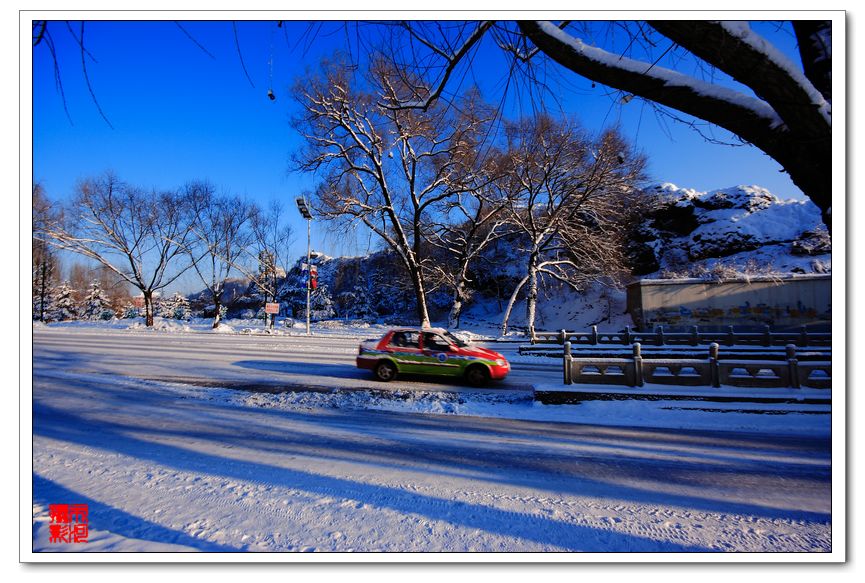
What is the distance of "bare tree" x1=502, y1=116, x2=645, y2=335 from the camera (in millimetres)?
20172

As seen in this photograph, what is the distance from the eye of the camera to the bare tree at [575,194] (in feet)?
66.2

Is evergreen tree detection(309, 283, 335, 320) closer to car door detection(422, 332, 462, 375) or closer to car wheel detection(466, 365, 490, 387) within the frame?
car door detection(422, 332, 462, 375)

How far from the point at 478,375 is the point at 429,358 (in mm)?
1232

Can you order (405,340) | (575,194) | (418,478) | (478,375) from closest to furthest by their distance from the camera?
(418,478), (478,375), (405,340), (575,194)

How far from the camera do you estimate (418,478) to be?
375cm

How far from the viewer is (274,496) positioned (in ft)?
10.9

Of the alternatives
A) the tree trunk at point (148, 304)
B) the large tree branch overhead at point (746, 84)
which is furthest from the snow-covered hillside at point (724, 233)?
the tree trunk at point (148, 304)

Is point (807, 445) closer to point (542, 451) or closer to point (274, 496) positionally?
point (542, 451)

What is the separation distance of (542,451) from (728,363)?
523 centimetres

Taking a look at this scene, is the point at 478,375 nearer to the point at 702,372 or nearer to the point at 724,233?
the point at 702,372

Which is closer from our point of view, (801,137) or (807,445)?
(801,137)

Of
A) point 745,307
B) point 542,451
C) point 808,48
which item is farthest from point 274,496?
point 745,307

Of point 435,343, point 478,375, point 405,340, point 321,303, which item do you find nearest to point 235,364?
point 405,340

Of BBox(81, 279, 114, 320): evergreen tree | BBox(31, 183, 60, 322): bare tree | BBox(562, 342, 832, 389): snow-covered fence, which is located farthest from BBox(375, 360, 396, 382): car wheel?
BBox(81, 279, 114, 320): evergreen tree
